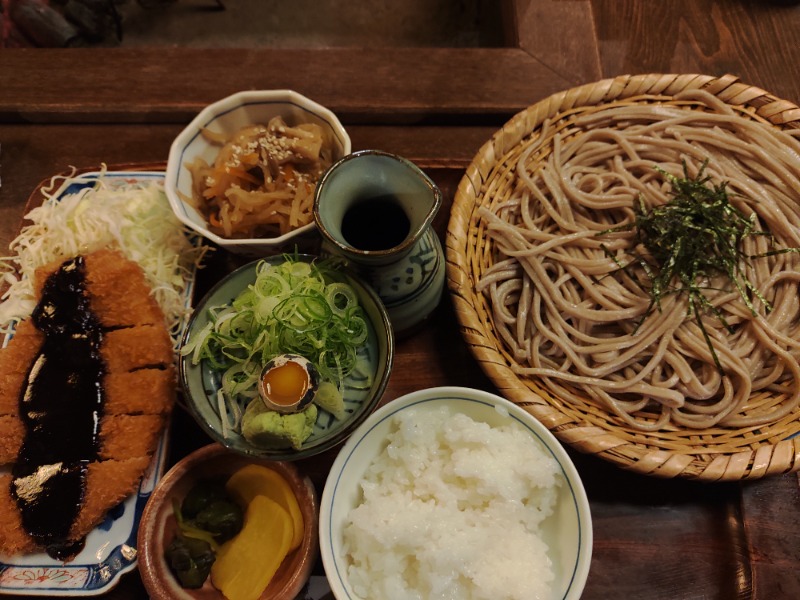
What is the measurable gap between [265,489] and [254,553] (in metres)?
0.19

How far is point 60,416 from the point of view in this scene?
1772mm

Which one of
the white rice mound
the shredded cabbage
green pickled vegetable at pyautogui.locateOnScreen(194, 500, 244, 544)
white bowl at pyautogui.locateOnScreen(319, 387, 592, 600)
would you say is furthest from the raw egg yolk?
green pickled vegetable at pyautogui.locateOnScreen(194, 500, 244, 544)

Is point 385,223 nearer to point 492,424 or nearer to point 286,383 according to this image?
point 286,383

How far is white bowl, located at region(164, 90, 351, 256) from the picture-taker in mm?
1947

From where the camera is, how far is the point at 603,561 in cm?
174

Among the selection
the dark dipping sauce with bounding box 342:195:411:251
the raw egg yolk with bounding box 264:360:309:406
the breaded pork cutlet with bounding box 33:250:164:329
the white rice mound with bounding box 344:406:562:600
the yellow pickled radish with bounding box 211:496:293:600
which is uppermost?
the dark dipping sauce with bounding box 342:195:411:251

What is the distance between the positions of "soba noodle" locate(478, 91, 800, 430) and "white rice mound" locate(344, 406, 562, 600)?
14.0 inches

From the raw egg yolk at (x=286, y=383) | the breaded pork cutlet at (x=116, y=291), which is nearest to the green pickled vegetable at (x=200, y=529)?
the raw egg yolk at (x=286, y=383)

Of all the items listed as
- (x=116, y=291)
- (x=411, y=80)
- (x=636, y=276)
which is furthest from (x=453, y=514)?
(x=411, y=80)

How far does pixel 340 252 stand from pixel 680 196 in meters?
1.27

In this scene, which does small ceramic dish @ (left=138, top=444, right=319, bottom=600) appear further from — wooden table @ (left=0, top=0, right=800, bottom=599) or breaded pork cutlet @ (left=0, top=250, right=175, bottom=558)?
wooden table @ (left=0, top=0, right=800, bottom=599)

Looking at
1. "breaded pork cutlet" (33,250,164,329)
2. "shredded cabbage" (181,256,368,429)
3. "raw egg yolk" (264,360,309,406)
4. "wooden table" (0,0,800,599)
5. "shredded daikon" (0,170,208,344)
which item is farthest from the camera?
"wooden table" (0,0,800,599)

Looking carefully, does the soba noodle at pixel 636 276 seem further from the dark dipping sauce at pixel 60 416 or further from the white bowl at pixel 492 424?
the dark dipping sauce at pixel 60 416

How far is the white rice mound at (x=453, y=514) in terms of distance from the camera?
152cm
